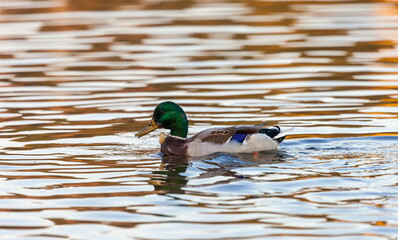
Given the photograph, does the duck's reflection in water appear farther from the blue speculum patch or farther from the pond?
the blue speculum patch

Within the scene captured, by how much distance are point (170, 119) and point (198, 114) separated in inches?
87.7

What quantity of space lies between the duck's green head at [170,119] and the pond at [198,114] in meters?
0.40

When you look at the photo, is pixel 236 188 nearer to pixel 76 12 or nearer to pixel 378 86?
pixel 378 86

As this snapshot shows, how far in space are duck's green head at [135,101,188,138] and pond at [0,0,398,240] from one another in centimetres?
40

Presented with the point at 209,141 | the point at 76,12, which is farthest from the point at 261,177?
the point at 76,12

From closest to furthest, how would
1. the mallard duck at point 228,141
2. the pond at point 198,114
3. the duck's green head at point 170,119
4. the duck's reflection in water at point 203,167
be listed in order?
the pond at point 198,114 < the duck's reflection in water at point 203,167 < the mallard duck at point 228,141 < the duck's green head at point 170,119

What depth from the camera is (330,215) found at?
861cm

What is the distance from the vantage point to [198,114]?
48.1 feet

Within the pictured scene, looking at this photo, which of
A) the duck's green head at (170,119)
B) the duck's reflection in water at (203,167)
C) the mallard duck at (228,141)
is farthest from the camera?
the duck's green head at (170,119)

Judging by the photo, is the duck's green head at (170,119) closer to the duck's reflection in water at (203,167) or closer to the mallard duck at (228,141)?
the mallard duck at (228,141)

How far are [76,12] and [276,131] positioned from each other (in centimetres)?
1489

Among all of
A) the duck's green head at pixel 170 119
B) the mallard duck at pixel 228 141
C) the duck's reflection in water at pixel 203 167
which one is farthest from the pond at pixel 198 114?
the duck's green head at pixel 170 119

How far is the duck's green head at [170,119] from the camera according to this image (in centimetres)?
1240

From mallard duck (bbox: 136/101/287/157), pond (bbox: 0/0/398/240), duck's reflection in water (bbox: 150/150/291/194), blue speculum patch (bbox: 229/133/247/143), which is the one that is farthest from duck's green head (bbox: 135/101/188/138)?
blue speculum patch (bbox: 229/133/247/143)
